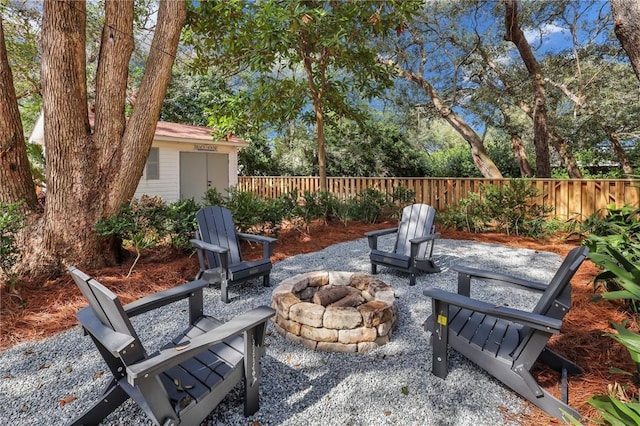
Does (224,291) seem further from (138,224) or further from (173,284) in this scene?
(138,224)

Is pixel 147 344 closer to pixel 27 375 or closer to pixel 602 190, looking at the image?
pixel 27 375

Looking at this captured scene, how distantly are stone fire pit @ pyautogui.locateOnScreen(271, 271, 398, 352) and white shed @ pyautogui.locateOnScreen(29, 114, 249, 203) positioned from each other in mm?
7194

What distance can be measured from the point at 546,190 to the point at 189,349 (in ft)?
25.6

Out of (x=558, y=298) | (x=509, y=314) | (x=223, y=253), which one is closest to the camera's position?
(x=509, y=314)

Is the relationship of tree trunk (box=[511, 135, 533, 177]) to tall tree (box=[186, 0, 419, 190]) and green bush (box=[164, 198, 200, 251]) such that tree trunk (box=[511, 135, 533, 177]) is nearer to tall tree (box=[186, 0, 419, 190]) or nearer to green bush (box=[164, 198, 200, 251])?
tall tree (box=[186, 0, 419, 190])

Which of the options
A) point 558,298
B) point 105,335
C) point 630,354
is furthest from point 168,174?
point 630,354

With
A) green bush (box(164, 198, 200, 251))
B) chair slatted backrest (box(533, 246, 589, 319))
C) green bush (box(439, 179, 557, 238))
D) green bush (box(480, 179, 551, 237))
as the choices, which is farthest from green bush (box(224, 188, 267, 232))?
green bush (box(480, 179, 551, 237))

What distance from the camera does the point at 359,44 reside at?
6.53 m

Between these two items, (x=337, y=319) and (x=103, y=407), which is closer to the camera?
(x=103, y=407)

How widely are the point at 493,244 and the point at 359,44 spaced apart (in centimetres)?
451

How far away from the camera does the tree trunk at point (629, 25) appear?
2609mm

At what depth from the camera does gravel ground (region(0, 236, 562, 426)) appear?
181cm

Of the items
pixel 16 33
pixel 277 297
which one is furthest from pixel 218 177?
pixel 277 297

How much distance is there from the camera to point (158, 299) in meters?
2.01
